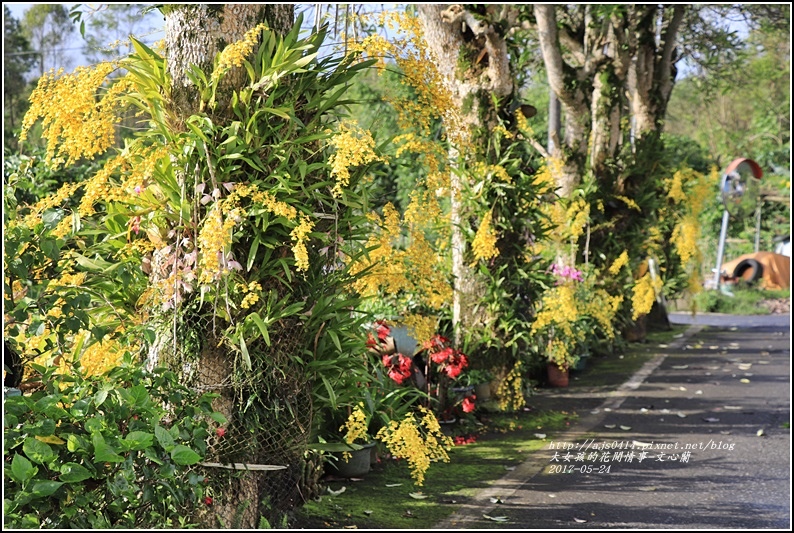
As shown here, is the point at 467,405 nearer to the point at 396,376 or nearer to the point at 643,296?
the point at 396,376

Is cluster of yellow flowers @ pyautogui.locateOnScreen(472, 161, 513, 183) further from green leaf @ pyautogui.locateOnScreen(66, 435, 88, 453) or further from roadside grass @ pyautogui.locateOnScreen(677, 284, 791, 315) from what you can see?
roadside grass @ pyautogui.locateOnScreen(677, 284, 791, 315)

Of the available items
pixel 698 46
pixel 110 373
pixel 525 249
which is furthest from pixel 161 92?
pixel 698 46

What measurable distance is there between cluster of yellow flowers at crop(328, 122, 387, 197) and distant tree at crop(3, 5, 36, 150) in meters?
12.1

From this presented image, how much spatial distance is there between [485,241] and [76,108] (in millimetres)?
3582

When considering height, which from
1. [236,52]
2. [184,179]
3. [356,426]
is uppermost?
[236,52]

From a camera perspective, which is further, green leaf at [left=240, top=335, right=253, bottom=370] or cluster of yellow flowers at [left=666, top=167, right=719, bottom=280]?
cluster of yellow flowers at [left=666, top=167, right=719, bottom=280]

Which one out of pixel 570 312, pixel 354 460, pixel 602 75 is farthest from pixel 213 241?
pixel 602 75

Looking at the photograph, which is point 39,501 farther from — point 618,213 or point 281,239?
point 618,213

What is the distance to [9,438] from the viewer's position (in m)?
3.04

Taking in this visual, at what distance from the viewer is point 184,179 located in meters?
3.94

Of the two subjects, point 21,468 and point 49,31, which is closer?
point 21,468

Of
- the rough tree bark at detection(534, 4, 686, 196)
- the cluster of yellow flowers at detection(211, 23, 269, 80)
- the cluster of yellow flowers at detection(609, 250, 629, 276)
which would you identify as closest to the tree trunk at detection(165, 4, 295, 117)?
the cluster of yellow flowers at detection(211, 23, 269, 80)

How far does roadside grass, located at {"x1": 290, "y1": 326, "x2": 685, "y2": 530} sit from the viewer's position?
4.52 m

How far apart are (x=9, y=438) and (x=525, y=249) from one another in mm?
5102
